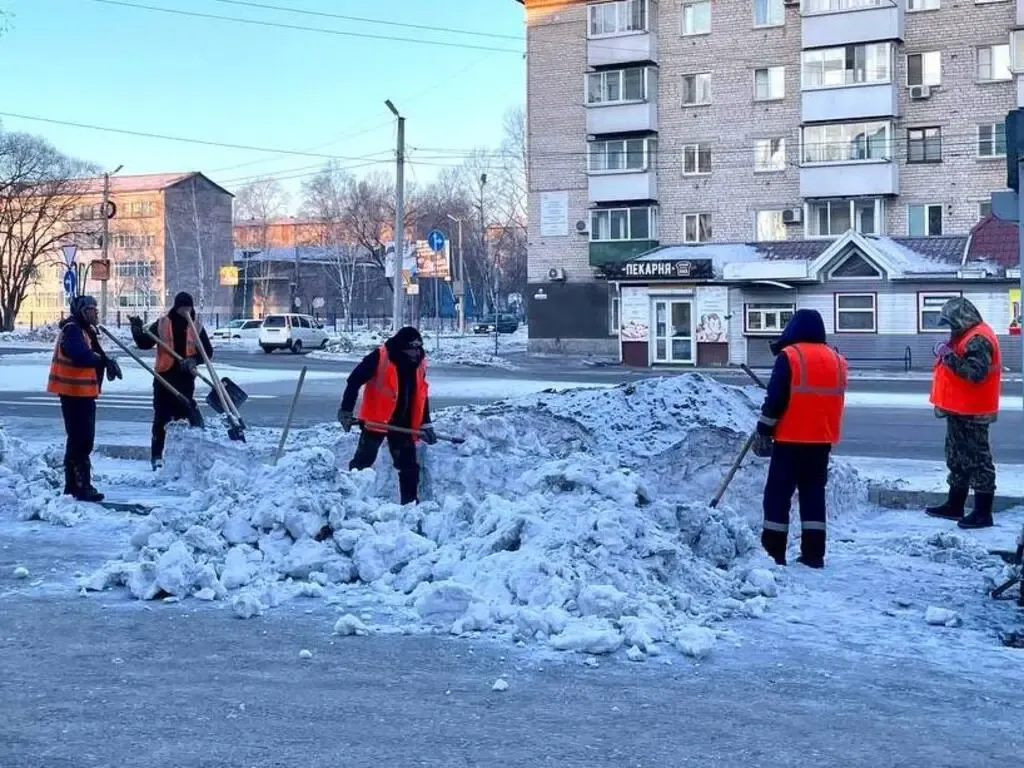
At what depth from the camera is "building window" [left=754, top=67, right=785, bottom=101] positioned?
4256cm

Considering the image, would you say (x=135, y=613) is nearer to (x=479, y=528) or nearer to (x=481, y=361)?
A: (x=479, y=528)

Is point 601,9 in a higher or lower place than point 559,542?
higher

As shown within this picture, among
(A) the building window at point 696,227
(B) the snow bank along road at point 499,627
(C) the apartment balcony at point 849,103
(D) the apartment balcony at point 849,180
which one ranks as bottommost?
(B) the snow bank along road at point 499,627

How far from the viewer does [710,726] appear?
4816 mm

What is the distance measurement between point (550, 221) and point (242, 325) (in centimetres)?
1851

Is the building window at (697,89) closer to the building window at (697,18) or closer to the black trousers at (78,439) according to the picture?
the building window at (697,18)

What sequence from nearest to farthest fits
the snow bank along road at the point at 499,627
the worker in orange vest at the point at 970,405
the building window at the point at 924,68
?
the snow bank along road at the point at 499,627, the worker in orange vest at the point at 970,405, the building window at the point at 924,68

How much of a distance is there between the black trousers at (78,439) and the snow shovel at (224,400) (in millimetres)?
1549

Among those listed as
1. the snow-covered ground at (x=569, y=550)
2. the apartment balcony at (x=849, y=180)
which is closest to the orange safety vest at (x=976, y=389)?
the snow-covered ground at (x=569, y=550)

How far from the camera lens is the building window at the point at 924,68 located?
40.1m

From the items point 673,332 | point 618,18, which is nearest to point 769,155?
point 673,332

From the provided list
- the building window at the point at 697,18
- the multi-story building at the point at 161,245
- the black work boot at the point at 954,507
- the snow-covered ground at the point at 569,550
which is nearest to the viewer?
the snow-covered ground at the point at 569,550

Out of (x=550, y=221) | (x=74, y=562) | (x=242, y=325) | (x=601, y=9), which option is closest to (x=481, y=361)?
(x=550, y=221)

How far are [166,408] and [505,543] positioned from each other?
616 cm
